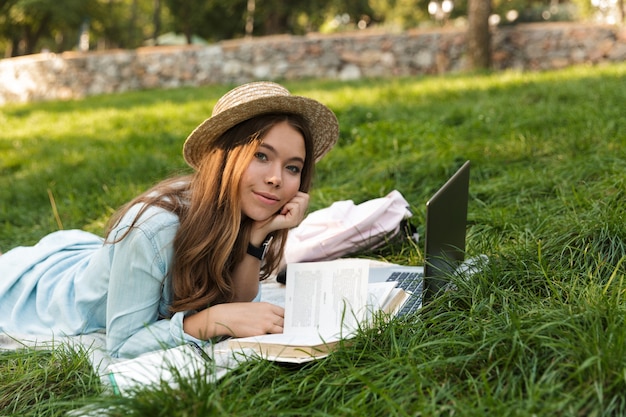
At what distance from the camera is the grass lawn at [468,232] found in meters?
2.09

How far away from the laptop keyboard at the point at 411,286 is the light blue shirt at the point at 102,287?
0.82 metres

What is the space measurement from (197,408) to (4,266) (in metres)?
1.73

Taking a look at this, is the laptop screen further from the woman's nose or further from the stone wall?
the stone wall

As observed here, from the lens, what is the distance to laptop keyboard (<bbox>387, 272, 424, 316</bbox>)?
2.82m

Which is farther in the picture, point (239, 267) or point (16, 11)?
point (16, 11)

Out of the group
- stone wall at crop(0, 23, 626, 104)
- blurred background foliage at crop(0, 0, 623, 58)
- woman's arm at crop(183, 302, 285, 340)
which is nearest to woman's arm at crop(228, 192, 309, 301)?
woman's arm at crop(183, 302, 285, 340)

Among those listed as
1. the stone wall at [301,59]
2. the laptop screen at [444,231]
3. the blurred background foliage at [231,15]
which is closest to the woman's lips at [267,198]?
the laptop screen at [444,231]

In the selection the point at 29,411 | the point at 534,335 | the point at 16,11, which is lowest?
the point at 29,411

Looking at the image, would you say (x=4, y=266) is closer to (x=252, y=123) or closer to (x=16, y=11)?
(x=252, y=123)

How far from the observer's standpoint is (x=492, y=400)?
6.55 feet

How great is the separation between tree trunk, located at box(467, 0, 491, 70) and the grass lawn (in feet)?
6.99

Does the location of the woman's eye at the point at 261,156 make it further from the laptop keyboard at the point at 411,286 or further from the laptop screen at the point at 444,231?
the laptop keyboard at the point at 411,286

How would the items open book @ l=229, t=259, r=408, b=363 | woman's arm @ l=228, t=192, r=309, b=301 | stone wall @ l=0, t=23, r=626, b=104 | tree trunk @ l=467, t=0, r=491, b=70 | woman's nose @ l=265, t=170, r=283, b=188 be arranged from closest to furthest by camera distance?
Answer: open book @ l=229, t=259, r=408, b=363, woman's nose @ l=265, t=170, r=283, b=188, woman's arm @ l=228, t=192, r=309, b=301, tree trunk @ l=467, t=0, r=491, b=70, stone wall @ l=0, t=23, r=626, b=104

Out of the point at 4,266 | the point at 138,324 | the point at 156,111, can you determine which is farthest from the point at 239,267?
the point at 156,111
